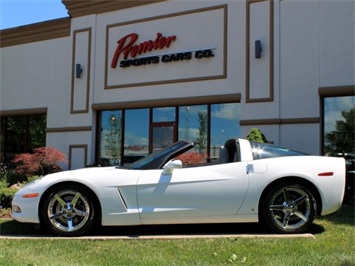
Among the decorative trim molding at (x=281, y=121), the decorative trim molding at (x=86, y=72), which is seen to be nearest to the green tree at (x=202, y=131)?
the decorative trim molding at (x=281, y=121)

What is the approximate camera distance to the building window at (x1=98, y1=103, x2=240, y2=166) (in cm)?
1291

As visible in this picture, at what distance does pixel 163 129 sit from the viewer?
13930 millimetres

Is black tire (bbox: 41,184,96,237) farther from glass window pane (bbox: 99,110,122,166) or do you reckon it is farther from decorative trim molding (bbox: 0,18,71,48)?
decorative trim molding (bbox: 0,18,71,48)

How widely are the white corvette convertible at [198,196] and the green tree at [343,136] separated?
19.9 ft

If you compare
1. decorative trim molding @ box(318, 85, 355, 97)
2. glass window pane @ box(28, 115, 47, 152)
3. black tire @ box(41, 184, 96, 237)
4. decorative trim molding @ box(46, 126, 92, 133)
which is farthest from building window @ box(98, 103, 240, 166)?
black tire @ box(41, 184, 96, 237)

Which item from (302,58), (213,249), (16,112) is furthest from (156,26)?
(213,249)

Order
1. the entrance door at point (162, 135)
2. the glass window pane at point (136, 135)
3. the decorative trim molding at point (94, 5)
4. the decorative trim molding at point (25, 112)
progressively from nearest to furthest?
1. the entrance door at point (162, 135)
2. the glass window pane at point (136, 135)
3. the decorative trim molding at point (94, 5)
4. the decorative trim molding at point (25, 112)

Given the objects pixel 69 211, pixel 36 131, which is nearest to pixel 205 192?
pixel 69 211

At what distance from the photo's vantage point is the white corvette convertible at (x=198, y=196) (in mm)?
5285

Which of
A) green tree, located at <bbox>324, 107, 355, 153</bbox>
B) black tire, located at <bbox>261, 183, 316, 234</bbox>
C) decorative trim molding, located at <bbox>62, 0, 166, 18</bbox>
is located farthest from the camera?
decorative trim molding, located at <bbox>62, 0, 166, 18</bbox>

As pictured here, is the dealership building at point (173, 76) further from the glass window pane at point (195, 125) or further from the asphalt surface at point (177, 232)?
the asphalt surface at point (177, 232)

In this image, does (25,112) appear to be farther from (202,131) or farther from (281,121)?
(281,121)

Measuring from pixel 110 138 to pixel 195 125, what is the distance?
3390 mm

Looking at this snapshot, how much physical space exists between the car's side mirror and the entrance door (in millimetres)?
8294
